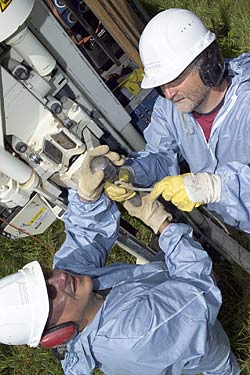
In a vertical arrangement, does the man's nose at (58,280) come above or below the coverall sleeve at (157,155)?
above

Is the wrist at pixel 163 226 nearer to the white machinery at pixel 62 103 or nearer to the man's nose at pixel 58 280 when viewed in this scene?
the man's nose at pixel 58 280

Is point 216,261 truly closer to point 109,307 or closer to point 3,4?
point 109,307

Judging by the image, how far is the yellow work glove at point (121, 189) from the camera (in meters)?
3.10

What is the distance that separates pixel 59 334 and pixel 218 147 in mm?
1168

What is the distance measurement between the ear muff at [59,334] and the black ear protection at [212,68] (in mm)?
1174

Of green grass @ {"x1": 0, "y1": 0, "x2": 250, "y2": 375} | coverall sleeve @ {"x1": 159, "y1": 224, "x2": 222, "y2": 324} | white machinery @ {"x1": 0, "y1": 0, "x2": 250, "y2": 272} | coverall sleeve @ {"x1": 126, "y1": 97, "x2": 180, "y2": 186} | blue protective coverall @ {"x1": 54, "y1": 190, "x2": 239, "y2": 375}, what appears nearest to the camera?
blue protective coverall @ {"x1": 54, "y1": 190, "x2": 239, "y2": 375}

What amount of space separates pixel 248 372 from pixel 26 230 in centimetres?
152

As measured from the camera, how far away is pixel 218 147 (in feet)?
10.7

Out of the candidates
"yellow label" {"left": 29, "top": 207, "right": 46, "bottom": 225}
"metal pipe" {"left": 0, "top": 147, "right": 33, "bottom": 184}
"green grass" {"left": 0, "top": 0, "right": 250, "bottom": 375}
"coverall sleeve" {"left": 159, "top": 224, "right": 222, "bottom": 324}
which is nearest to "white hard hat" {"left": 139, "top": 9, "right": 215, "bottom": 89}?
"coverall sleeve" {"left": 159, "top": 224, "right": 222, "bottom": 324}

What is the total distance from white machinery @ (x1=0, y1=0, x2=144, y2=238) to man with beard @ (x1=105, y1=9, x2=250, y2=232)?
541 millimetres

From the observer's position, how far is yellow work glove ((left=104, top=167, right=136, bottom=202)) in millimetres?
3100

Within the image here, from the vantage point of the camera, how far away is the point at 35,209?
4.00 metres

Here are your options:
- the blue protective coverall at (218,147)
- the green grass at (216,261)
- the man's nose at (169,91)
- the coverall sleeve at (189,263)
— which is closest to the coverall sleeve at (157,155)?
the blue protective coverall at (218,147)

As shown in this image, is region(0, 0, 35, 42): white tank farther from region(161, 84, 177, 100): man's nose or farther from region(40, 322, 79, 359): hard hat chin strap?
region(40, 322, 79, 359): hard hat chin strap
